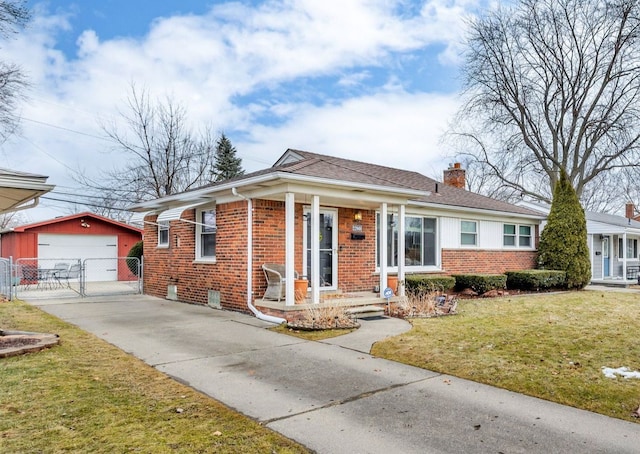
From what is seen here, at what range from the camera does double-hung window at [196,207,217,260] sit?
38.9ft

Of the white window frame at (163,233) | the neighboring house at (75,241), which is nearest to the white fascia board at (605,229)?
the white window frame at (163,233)

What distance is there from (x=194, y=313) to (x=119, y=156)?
20956 mm

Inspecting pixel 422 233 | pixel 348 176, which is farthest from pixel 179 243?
pixel 422 233

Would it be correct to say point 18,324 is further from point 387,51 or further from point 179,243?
point 387,51

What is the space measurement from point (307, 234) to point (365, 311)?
2.33m

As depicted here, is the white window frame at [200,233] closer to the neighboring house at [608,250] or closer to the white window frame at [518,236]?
the white window frame at [518,236]

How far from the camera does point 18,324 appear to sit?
8609 mm

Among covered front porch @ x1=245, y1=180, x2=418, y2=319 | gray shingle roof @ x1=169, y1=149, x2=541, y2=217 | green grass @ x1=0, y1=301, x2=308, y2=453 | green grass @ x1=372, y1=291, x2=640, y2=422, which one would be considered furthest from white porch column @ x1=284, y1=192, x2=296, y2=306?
green grass @ x1=0, y1=301, x2=308, y2=453

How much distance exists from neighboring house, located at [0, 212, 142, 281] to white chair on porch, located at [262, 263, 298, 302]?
13.7 metres

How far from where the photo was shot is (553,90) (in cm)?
2469

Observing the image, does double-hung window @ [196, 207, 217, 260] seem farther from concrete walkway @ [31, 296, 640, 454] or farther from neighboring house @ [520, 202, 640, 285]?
neighboring house @ [520, 202, 640, 285]

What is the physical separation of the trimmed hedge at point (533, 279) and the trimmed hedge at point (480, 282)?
134cm

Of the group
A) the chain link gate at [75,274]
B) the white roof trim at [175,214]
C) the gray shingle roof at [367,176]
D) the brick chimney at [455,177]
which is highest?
the brick chimney at [455,177]

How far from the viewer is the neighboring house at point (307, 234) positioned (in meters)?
9.73
